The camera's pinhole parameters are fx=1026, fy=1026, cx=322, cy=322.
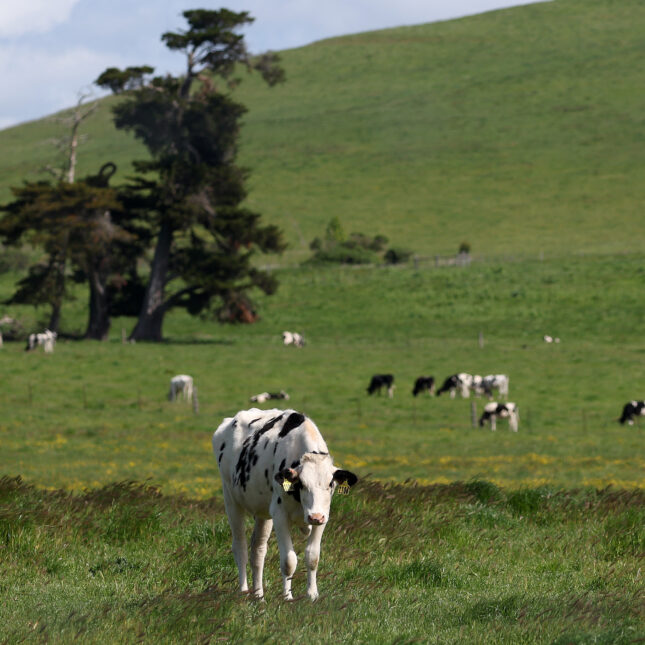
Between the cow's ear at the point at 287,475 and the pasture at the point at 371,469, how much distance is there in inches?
35.7

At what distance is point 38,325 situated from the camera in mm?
58625

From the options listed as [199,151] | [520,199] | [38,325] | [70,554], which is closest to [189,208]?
[199,151]

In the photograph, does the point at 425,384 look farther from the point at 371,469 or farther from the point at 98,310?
the point at 98,310

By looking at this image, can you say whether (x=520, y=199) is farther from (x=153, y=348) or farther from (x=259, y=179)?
(x=153, y=348)

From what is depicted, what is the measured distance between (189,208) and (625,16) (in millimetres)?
131761

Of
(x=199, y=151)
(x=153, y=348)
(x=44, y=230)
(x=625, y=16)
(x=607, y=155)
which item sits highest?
(x=625, y=16)

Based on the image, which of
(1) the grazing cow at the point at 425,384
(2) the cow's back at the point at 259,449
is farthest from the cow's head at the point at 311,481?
(1) the grazing cow at the point at 425,384

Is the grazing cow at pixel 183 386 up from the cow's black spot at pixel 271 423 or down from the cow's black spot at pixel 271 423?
down

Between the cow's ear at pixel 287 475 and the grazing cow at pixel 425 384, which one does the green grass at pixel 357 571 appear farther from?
the grazing cow at pixel 425 384

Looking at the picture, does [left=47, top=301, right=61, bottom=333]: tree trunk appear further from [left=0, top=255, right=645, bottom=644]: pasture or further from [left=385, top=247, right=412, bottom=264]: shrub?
[left=385, top=247, right=412, bottom=264]: shrub

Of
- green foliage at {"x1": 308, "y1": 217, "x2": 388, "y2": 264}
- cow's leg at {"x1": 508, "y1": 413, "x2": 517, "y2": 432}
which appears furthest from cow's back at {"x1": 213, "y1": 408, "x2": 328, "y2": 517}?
green foliage at {"x1": 308, "y1": 217, "x2": 388, "y2": 264}

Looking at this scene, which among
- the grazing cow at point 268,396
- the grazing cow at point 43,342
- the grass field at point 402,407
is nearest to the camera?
the grass field at point 402,407

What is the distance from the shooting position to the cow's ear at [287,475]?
766 centimetres

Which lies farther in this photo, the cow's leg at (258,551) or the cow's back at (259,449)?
the cow's leg at (258,551)
